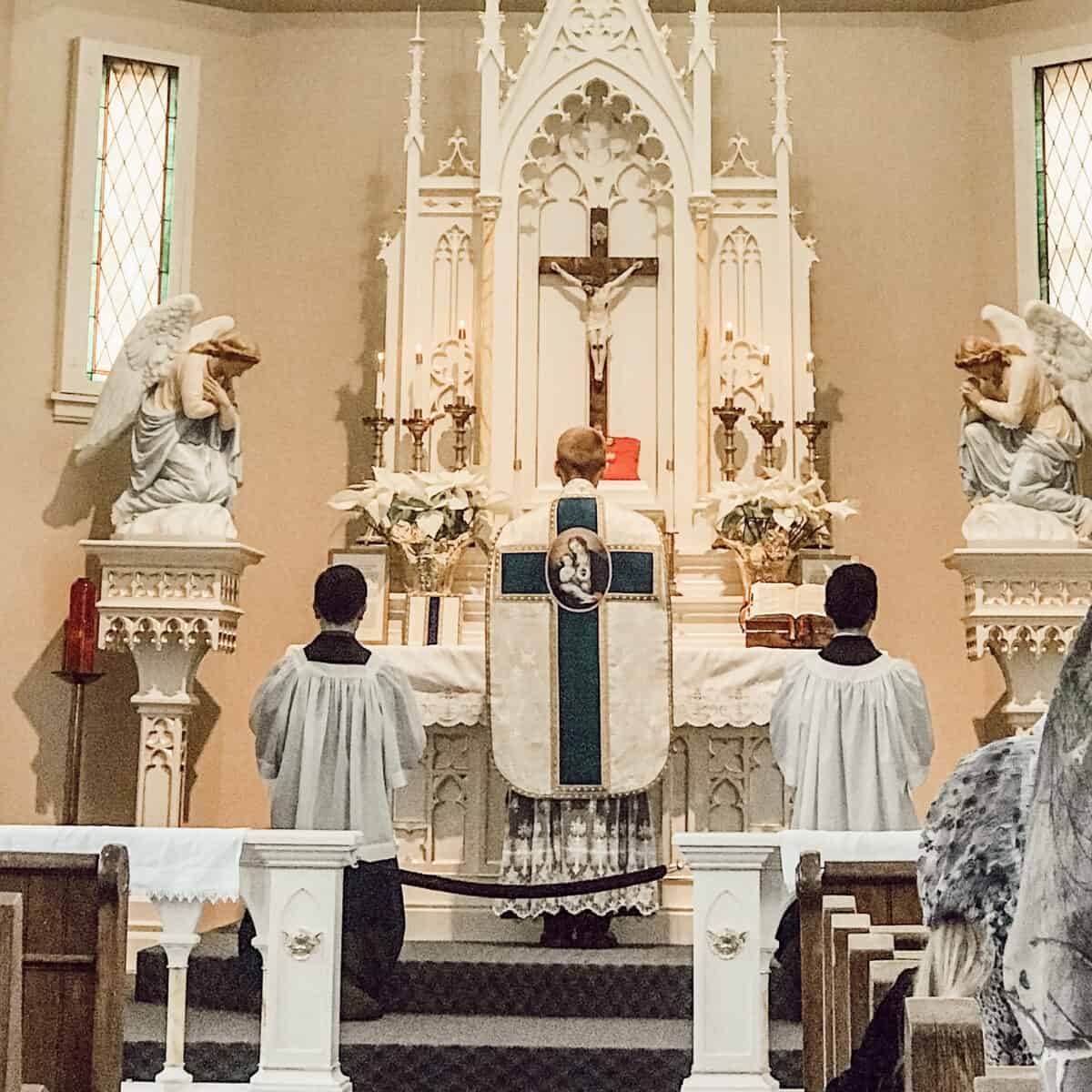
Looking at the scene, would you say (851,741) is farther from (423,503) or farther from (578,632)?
(423,503)

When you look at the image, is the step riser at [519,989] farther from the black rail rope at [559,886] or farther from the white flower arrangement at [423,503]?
the white flower arrangement at [423,503]

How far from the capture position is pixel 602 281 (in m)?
9.81

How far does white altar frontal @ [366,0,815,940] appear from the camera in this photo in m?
9.64

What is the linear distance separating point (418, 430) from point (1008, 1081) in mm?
7924

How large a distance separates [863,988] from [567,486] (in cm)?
429

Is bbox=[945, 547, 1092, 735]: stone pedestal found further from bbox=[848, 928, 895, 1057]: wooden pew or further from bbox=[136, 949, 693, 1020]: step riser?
bbox=[848, 928, 895, 1057]: wooden pew

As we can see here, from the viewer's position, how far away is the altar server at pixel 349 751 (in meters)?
6.21

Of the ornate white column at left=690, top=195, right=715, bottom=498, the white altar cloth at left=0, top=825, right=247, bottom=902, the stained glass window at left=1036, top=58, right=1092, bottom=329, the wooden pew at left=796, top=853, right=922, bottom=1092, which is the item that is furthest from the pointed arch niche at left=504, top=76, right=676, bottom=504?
the wooden pew at left=796, top=853, right=922, bottom=1092

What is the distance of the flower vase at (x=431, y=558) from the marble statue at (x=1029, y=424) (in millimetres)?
2607

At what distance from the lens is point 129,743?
973 centimetres

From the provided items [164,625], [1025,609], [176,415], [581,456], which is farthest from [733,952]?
[176,415]

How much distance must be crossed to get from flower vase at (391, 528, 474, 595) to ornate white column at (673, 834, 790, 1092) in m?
3.89

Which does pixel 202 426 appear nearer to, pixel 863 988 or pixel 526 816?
pixel 526 816

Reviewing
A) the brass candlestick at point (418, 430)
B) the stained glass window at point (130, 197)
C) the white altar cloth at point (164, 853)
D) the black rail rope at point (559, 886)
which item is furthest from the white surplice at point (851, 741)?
the stained glass window at point (130, 197)
